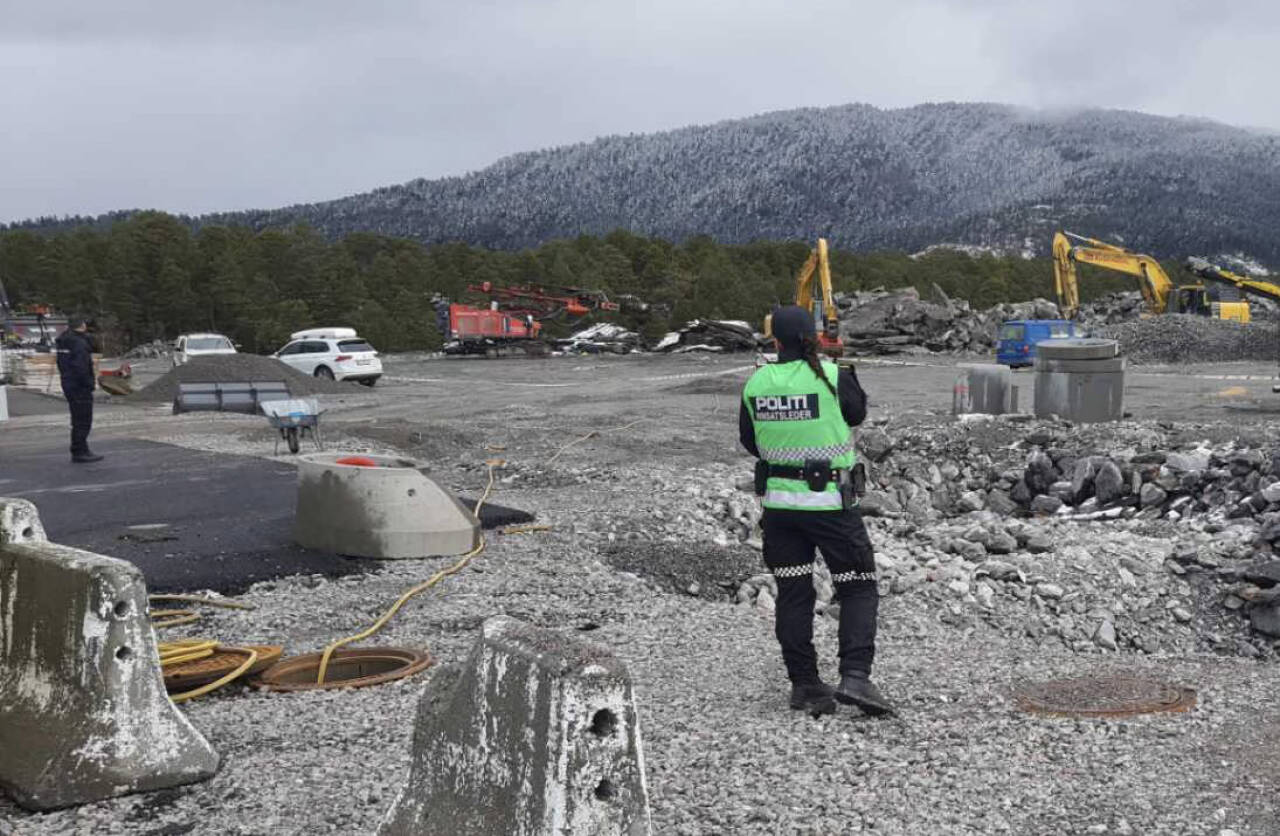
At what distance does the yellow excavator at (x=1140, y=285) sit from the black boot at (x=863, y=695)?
38140 millimetres

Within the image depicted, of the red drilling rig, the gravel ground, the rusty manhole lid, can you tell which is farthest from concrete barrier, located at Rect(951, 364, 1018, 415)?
the red drilling rig

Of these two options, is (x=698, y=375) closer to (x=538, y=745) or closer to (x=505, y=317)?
(x=505, y=317)

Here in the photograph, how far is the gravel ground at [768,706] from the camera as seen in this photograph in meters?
4.58

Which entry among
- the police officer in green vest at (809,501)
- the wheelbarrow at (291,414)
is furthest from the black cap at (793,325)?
the wheelbarrow at (291,414)

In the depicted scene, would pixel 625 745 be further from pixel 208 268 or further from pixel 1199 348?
pixel 208 268

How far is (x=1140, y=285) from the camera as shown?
45250mm

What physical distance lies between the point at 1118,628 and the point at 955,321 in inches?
1541

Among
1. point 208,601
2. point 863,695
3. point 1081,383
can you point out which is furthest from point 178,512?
point 1081,383

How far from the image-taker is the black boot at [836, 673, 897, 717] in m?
5.70

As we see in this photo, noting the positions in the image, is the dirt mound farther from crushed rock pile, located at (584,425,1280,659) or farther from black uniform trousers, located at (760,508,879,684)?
black uniform trousers, located at (760,508,879,684)

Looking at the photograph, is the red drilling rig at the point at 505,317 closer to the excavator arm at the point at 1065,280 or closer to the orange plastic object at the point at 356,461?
the excavator arm at the point at 1065,280

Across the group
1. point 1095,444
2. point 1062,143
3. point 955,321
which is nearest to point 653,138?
point 1062,143

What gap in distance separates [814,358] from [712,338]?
142 ft

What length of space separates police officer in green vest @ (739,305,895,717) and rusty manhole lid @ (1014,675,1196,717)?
84cm
